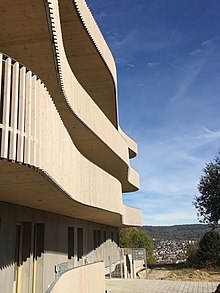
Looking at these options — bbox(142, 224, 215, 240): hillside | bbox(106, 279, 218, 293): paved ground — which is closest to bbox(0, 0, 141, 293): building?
bbox(106, 279, 218, 293): paved ground

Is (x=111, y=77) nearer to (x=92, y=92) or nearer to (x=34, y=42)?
(x=92, y=92)

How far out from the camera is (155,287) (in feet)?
51.4

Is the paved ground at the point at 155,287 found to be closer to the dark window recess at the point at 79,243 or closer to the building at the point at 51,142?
the dark window recess at the point at 79,243

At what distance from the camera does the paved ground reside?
14.8m

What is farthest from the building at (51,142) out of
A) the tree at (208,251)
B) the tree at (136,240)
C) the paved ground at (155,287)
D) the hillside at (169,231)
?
the hillside at (169,231)

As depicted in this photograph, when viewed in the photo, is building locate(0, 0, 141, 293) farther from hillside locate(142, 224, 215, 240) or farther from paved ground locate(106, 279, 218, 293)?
hillside locate(142, 224, 215, 240)

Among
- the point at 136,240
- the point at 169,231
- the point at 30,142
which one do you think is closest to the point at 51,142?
the point at 30,142

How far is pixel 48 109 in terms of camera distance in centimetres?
600

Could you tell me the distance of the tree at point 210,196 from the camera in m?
30.1

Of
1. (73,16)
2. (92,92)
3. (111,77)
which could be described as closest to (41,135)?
(73,16)

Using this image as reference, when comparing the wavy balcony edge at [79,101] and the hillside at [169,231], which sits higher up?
the wavy balcony edge at [79,101]

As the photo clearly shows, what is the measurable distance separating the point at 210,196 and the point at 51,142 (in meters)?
27.0

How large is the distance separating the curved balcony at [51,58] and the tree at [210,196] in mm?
18787

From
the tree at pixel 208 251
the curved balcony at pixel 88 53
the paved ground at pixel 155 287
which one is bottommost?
the paved ground at pixel 155 287
